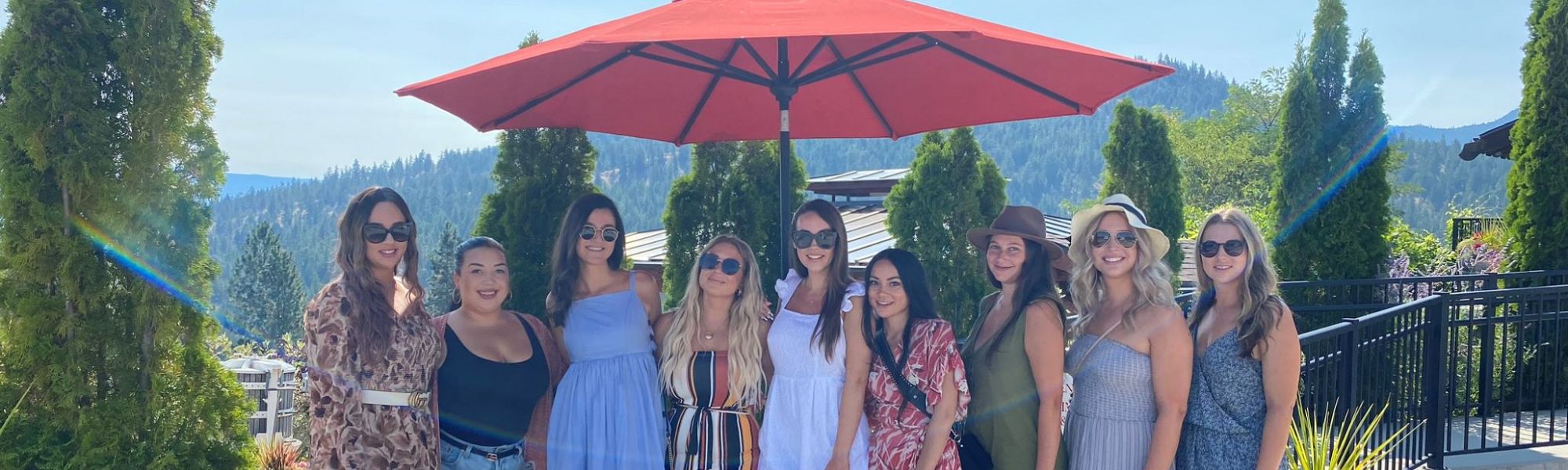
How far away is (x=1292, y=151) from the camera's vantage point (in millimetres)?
10734

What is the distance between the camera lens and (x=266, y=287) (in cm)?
7106

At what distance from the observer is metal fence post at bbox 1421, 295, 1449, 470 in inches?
210

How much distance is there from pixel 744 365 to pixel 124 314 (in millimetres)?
3510

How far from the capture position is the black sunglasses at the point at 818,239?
3.31 metres

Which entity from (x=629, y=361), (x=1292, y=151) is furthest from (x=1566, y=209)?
(x=629, y=361)

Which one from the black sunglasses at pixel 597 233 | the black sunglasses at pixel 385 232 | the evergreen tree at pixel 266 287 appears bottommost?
the evergreen tree at pixel 266 287

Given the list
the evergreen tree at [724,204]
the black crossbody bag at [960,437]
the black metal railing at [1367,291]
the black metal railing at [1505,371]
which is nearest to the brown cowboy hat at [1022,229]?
the black crossbody bag at [960,437]

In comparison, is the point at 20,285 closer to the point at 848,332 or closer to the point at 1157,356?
the point at 848,332

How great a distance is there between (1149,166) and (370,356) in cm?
969

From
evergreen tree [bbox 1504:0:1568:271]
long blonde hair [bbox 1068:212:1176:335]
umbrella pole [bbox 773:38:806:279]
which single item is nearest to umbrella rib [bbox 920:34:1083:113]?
umbrella pole [bbox 773:38:806:279]

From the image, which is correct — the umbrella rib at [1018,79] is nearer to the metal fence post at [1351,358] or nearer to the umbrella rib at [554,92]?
the umbrella rib at [554,92]

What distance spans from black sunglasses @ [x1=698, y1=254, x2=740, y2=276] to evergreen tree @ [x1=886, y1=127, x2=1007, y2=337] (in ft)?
24.1

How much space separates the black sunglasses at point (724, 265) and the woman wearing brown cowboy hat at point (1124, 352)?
1.12 metres

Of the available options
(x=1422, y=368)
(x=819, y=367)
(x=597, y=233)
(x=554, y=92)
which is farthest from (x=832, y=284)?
(x=1422, y=368)
